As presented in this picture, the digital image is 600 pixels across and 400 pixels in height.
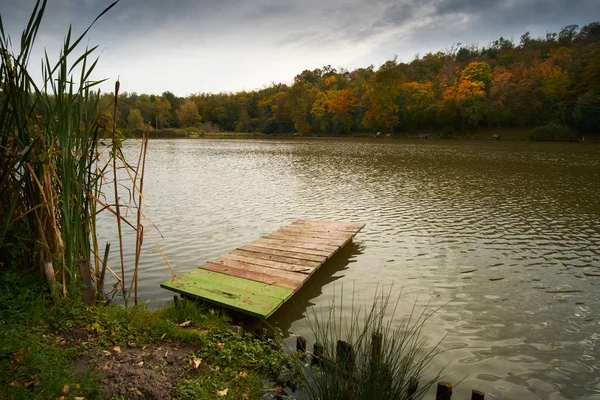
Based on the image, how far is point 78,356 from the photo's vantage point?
3164mm

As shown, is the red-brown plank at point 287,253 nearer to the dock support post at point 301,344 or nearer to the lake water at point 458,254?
the lake water at point 458,254

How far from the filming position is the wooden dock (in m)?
4.75

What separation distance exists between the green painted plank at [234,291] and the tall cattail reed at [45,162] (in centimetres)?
155

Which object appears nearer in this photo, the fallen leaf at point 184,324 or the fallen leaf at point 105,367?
the fallen leaf at point 105,367

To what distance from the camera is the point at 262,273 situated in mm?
5680

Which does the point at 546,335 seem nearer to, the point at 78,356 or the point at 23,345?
the point at 78,356

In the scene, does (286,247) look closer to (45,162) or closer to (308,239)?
(308,239)

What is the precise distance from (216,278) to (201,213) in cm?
592

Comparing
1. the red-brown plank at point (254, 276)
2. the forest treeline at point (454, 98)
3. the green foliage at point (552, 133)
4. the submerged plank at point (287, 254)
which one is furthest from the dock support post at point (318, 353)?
the green foliage at point (552, 133)

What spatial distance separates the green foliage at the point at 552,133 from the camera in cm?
4544

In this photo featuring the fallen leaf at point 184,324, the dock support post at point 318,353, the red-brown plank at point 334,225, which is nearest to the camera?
the dock support post at point 318,353

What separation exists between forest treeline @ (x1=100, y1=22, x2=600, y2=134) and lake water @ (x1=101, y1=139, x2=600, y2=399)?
37.2 metres

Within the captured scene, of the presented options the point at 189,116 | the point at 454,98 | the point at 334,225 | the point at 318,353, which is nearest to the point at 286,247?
the point at 334,225

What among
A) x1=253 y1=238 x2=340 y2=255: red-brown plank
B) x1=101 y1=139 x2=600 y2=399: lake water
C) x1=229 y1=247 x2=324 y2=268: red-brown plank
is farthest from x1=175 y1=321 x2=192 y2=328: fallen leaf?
x1=253 y1=238 x2=340 y2=255: red-brown plank
